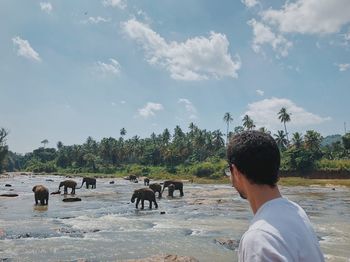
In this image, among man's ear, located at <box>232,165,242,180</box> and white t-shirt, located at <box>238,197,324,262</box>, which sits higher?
man's ear, located at <box>232,165,242,180</box>

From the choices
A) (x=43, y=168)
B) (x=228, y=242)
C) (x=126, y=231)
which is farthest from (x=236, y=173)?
(x=43, y=168)

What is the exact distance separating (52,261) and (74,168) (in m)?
126

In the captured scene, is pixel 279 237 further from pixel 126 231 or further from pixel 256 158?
pixel 126 231

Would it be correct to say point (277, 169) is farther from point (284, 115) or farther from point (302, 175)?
point (284, 115)

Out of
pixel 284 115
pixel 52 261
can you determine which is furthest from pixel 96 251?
pixel 284 115

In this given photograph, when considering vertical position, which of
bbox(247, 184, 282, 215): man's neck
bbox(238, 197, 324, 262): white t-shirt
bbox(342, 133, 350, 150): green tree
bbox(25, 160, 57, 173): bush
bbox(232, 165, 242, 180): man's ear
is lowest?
bbox(238, 197, 324, 262): white t-shirt

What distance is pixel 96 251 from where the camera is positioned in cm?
1493

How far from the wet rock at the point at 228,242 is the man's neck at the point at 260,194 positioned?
13093mm

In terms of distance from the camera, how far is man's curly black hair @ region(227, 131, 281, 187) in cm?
289

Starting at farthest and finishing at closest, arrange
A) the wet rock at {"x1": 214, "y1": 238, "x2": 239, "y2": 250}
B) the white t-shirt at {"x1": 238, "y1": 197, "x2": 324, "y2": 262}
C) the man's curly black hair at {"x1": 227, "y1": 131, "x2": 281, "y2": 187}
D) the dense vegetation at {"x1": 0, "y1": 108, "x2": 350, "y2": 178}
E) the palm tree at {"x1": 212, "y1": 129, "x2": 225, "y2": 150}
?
the palm tree at {"x1": 212, "y1": 129, "x2": 225, "y2": 150} → the dense vegetation at {"x1": 0, "y1": 108, "x2": 350, "y2": 178} → the wet rock at {"x1": 214, "y1": 238, "x2": 239, "y2": 250} → the man's curly black hair at {"x1": 227, "y1": 131, "x2": 281, "y2": 187} → the white t-shirt at {"x1": 238, "y1": 197, "x2": 324, "y2": 262}

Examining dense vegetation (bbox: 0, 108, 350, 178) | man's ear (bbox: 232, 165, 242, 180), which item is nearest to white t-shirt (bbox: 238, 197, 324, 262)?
man's ear (bbox: 232, 165, 242, 180)

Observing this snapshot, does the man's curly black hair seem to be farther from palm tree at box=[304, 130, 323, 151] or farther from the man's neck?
palm tree at box=[304, 130, 323, 151]

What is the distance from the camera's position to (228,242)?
53.0 ft

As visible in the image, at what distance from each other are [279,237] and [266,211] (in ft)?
0.75
